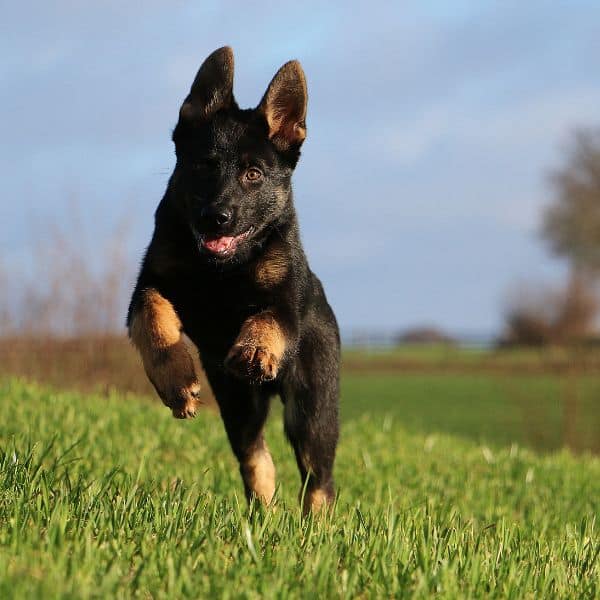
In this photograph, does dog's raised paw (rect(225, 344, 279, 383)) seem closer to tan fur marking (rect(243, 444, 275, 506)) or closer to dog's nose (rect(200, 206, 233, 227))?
dog's nose (rect(200, 206, 233, 227))

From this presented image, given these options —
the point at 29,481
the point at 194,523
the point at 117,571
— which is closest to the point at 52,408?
the point at 29,481

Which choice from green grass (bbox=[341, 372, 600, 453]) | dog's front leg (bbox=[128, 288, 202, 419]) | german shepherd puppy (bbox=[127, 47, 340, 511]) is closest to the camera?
dog's front leg (bbox=[128, 288, 202, 419])

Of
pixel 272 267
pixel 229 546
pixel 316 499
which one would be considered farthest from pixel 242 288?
pixel 229 546

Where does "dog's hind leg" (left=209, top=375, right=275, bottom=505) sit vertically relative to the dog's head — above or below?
below

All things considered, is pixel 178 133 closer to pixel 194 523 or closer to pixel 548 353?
pixel 194 523

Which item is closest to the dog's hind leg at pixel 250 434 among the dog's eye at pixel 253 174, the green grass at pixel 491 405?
the dog's eye at pixel 253 174

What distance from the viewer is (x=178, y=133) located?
484 cm

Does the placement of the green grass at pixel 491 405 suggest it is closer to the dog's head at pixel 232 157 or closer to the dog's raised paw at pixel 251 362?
the dog's head at pixel 232 157

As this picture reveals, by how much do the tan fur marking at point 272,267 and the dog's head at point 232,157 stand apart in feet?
0.31

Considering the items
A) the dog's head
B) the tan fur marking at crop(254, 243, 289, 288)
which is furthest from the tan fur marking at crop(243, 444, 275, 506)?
the dog's head

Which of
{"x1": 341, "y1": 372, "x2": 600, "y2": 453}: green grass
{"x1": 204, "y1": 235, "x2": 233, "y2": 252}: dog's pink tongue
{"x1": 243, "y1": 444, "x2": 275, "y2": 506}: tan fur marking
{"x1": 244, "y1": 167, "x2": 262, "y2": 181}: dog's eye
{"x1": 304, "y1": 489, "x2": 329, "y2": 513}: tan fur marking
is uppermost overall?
{"x1": 244, "y1": 167, "x2": 262, "y2": 181}: dog's eye

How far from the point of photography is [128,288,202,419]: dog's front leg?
3.87 metres

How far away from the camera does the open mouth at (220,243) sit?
170 inches

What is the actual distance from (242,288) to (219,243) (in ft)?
1.00
